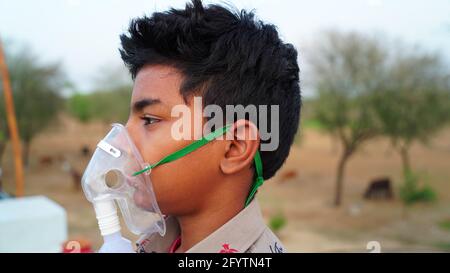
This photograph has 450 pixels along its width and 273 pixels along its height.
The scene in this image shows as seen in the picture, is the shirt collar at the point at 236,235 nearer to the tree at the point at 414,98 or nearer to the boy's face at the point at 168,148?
the boy's face at the point at 168,148

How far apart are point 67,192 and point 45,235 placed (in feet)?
42.1

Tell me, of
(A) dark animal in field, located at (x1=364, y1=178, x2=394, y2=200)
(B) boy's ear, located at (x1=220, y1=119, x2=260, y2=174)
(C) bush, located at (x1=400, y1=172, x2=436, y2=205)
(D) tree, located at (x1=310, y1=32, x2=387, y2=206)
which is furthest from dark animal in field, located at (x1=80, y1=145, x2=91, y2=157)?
(B) boy's ear, located at (x1=220, y1=119, x2=260, y2=174)

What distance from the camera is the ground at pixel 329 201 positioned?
1033 centimetres

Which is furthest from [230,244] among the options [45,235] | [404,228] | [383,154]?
[383,154]

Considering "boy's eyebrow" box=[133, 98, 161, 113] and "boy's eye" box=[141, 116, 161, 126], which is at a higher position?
"boy's eyebrow" box=[133, 98, 161, 113]

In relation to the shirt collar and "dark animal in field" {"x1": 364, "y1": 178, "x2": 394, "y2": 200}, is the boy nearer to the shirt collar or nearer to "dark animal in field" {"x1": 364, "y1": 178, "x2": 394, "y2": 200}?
the shirt collar

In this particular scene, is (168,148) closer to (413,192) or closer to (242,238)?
(242,238)

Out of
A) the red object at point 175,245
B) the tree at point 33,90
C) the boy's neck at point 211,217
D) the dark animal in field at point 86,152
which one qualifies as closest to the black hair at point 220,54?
the boy's neck at point 211,217

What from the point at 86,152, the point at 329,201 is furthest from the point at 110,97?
the point at 329,201

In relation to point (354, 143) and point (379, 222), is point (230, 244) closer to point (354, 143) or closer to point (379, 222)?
point (379, 222)

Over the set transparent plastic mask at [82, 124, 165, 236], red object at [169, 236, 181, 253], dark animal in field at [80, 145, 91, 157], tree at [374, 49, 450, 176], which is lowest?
red object at [169, 236, 181, 253]

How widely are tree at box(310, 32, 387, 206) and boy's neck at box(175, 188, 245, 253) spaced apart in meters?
12.6

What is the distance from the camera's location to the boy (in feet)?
3.61

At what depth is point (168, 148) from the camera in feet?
3.62
